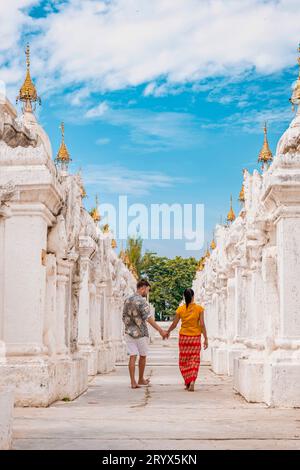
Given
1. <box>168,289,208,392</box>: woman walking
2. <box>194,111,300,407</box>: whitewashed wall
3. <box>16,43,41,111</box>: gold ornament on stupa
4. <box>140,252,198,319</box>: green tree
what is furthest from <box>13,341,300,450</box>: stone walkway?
<box>140,252,198,319</box>: green tree

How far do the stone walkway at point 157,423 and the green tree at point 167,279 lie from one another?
72183 millimetres

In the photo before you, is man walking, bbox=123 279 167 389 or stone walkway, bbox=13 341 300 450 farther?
man walking, bbox=123 279 167 389

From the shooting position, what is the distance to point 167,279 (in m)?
85.1

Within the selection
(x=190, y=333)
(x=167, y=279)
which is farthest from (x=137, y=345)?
(x=167, y=279)

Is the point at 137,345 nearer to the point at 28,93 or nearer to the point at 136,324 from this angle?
the point at 136,324

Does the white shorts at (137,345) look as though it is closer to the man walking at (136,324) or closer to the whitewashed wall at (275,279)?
the man walking at (136,324)

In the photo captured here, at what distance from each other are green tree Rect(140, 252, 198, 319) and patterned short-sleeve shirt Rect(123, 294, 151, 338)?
69792 millimetres

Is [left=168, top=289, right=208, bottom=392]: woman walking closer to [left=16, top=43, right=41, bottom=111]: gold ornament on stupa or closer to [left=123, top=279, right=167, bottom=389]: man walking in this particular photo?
[left=123, top=279, right=167, bottom=389]: man walking

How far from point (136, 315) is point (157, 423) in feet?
17.4

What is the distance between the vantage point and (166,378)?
640 inches

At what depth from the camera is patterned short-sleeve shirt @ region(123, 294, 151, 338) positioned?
1327 cm

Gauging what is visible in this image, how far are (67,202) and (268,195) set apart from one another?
10.4 feet

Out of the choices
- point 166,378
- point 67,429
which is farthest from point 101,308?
point 67,429
